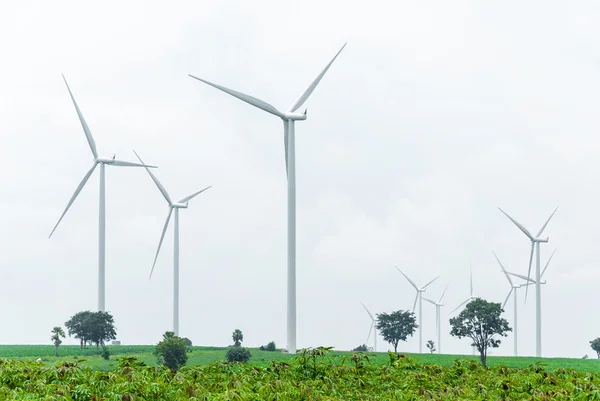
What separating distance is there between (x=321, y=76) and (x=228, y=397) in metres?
69.8

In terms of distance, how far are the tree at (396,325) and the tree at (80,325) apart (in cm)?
3718

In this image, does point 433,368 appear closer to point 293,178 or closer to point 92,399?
point 92,399

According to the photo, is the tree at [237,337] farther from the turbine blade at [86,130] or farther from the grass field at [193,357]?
the turbine blade at [86,130]

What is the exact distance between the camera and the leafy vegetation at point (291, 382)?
19.0 metres

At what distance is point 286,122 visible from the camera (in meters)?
83.9

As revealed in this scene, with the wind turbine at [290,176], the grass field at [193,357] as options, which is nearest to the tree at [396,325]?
the grass field at [193,357]

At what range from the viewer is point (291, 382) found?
22359 mm

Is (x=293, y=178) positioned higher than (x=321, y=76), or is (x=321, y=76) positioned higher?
(x=321, y=76)

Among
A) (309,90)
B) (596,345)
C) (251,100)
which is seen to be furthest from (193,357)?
(596,345)

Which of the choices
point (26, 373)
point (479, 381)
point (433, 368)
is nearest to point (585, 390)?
point (479, 381)

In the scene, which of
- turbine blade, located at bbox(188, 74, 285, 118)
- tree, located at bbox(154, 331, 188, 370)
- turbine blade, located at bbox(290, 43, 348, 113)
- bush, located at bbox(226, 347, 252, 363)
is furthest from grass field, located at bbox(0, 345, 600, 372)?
turbine blade, located at bbox(290, 43, 348, 113)

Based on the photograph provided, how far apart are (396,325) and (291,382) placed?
91340 mm

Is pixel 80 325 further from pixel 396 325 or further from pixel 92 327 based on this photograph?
pixel 396 325

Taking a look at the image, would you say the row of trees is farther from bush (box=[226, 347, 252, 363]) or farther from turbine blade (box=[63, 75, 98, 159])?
turbine blade (box=[63, 75, 98, 159])
